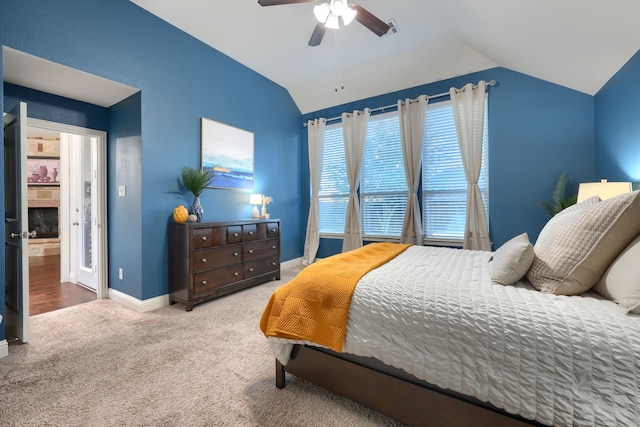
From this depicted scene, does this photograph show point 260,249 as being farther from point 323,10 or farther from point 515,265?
point 515,265

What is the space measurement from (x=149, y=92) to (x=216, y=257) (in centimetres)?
194

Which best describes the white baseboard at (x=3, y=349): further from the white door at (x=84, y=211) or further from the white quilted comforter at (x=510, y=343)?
the white quilted comforter at (x=510, y=343)

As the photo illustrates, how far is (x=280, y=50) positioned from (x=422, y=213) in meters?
3.06

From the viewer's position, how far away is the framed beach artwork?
3486mm

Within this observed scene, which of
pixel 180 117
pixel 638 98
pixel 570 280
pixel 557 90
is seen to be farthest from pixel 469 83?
pixel 180 117

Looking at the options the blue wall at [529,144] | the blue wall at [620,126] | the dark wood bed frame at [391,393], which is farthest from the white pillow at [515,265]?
the blue wall at [529,144]

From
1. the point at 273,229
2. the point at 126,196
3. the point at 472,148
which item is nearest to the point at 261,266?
the point at 273,229

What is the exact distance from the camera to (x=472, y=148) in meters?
3.54

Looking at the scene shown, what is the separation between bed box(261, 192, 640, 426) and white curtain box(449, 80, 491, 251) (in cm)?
204

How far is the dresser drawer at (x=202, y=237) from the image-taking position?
114 inches

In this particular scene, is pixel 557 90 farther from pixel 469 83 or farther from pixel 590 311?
pixel 590 311

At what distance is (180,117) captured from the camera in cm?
320

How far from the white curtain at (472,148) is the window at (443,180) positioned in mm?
164

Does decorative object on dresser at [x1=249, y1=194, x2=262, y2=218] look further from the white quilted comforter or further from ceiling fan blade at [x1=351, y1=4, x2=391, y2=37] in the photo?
the white quilted comforter
